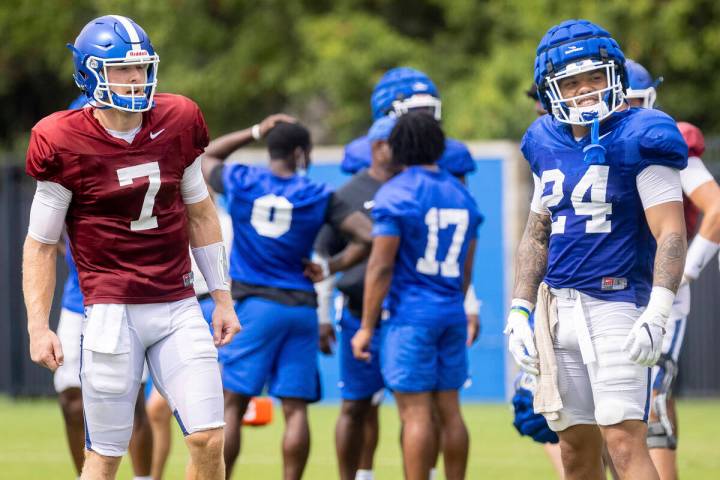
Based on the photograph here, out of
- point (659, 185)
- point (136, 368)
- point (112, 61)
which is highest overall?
point (112, 61)

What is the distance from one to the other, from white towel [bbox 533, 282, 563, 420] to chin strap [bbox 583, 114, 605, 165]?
62cm

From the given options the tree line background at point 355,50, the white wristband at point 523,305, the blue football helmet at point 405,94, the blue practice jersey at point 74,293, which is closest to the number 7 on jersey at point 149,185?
the white wristband at point 523,305

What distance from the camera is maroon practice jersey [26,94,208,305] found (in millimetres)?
5402

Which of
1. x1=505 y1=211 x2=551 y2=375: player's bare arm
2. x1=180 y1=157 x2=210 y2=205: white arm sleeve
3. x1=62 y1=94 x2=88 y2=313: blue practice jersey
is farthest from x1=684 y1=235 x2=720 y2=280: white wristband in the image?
x1=62 y1=94 x2=88 y2=313: blue practice jersey

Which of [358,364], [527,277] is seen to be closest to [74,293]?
→ [358,364]

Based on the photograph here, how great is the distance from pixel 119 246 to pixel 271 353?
6.98 feet

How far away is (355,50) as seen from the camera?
17.6m

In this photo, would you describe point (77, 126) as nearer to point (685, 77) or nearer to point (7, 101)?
point (685, 77)

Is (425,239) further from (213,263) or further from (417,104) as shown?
(213,263)

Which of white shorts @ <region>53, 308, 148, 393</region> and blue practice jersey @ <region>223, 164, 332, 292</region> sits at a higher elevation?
blue practice jersey @ <region>223, 164, 332, 292</region>

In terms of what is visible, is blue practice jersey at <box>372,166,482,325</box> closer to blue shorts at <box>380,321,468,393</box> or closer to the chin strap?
blue shorts at <box>380,321,468,393</box>

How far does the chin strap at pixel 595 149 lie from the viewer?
5.10m

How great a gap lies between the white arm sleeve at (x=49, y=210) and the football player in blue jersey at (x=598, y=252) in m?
1.87

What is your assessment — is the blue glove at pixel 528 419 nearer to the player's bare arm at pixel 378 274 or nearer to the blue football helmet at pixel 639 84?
the player's bare arm at pixel 378 274
